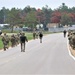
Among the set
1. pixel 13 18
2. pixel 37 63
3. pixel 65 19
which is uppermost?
pixel 37 63

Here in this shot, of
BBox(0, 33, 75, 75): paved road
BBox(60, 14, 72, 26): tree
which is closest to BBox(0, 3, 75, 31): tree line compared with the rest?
BBox(60, 14, 72, 26): tree

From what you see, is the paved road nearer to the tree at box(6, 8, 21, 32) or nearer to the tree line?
the tree at box(6, 8, 21, 32)

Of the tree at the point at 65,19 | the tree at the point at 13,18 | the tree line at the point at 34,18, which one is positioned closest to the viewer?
the tree at the point at 13,18

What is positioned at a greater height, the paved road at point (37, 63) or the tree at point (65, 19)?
the paved road at point (37, 63)

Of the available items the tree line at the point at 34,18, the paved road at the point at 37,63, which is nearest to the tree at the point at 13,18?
the tree line at the point at 34,18

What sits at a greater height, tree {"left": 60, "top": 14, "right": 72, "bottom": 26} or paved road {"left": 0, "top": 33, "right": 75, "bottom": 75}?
paved road {"left": 0, "top": 33, "right": 75, "bottom": 75}

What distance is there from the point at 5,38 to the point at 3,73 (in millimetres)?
24439

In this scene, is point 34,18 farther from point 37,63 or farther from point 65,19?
point 37,63

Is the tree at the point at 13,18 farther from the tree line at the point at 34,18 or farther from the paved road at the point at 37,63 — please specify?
the paved road at the point at 37,63

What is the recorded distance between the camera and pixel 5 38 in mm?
42469

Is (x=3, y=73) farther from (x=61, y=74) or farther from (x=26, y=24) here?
(x=26, y=24)

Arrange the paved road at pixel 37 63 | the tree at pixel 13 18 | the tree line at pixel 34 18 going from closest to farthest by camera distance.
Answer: the paved road at pixel 37 63 < the tree at pixel 13 18 < the tree line at pixel 34 18

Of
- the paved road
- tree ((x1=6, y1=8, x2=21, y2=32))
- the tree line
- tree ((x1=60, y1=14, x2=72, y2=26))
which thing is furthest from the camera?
tree ((x1=60, y1=14, x2=72, y2=26))

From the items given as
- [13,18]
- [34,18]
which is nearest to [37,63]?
[13,18]
